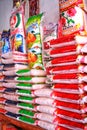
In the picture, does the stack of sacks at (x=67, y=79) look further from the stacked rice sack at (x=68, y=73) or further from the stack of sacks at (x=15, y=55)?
the stack of sacks at (x=15, y=55)

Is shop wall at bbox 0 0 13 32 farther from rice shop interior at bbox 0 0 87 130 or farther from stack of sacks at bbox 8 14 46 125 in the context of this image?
stack of sacks at bbox 8 14 46 125

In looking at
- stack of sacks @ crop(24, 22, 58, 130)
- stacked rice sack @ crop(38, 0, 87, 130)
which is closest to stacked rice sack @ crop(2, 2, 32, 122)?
stack of sacks @ crop(24, 22, 58, 130)

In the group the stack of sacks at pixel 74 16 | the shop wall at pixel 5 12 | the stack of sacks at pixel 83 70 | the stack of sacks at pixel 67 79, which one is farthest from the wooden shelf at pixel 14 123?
the shop wall at pixel 5 12

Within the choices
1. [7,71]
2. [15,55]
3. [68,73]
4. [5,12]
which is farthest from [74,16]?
[5,12]

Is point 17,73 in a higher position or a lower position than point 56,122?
higher

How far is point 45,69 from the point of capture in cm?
132

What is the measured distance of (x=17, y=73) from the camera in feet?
4.78

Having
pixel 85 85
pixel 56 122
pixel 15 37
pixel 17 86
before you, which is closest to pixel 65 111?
pixel 56 122

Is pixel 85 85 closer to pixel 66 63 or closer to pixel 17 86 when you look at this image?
pixel 66 63

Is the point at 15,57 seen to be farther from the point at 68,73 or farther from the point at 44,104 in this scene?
the point at 68,73

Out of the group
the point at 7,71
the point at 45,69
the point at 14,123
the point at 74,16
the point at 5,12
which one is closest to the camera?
the point at 74,16

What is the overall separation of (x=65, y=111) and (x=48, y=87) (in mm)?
234

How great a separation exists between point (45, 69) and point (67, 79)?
0.89ft

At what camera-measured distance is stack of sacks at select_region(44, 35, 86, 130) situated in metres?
1.01
